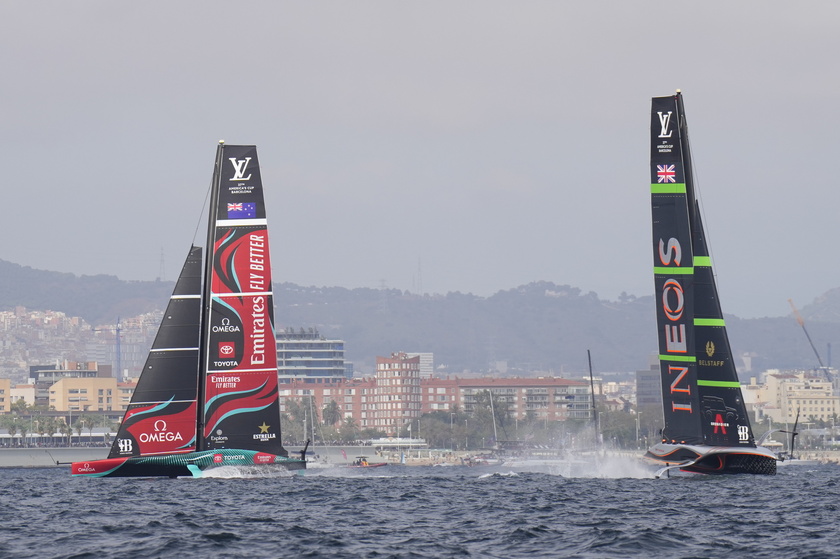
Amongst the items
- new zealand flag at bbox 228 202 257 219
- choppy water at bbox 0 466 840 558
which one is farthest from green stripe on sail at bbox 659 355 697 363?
new zealand flag at bbox 228 202 257 219

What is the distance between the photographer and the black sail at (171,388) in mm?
46969

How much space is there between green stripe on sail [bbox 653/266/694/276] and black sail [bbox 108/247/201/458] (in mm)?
15052

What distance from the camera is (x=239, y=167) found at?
47844 millimetres

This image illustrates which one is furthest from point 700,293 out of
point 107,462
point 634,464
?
point 107,462

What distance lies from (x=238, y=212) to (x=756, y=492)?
19067 mm

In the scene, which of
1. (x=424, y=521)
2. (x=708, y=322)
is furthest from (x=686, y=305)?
(x=424, y=521)

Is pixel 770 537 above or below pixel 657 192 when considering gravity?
below

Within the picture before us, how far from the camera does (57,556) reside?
2356 cm

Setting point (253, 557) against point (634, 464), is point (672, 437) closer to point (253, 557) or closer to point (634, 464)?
point (634, 464)

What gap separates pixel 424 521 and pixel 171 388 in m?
19.1

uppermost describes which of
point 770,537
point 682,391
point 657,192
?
point 657,192

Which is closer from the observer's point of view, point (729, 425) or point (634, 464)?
point (729, 425)

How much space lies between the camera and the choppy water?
24.6 meters

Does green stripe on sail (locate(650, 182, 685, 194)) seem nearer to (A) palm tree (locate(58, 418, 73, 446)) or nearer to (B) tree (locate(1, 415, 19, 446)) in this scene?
(A) palm tree (locate(58, 418, 73, 446))
